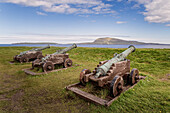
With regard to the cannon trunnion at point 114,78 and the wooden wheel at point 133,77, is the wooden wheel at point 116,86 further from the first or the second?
the wooden wheel at point 133,77

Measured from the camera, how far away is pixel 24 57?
592 inches

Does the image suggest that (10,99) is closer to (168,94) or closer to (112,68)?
(112,68)

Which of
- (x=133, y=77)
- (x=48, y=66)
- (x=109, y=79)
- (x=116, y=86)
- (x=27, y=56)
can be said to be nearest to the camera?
(x=116, y=86)

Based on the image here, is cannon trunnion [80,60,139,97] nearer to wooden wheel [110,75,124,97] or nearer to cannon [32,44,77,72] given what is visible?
wooden wheel [110,75,124,97]

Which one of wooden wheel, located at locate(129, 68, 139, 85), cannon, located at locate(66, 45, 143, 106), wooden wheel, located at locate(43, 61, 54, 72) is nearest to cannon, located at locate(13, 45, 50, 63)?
wooden wheel, located at locate(43, 61, 54, 72)

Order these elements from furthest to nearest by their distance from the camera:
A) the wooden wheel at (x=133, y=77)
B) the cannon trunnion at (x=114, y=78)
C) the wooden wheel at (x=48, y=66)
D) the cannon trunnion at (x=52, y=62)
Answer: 1. the cannon trunnion at (x=52, y=62)
2. the wooden wheel at (x=48, y=66)
3. the wooden wheel at (x=133, y=77)
4. the cannon trunnion at (x=114, y=78)

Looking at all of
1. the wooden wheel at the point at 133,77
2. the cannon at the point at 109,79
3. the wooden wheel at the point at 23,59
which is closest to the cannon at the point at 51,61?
the cannon at the point at 109,79

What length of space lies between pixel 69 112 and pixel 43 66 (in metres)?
6.13

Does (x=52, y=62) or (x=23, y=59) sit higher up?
(x=52, y=62)

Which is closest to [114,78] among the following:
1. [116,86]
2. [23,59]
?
[116,86]

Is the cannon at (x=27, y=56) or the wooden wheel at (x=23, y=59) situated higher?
the cannon at (x=27, y=56)

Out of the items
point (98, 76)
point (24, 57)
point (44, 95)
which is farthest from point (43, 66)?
point (24, 57)

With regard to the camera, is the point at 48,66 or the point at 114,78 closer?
the point at 114,78

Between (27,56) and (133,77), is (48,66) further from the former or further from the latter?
(27,56)
